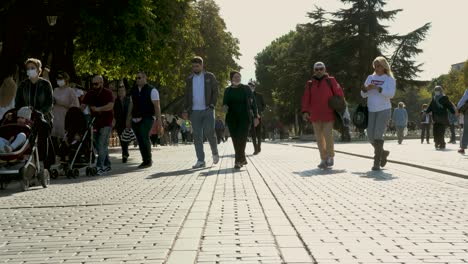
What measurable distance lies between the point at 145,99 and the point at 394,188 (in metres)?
7.34

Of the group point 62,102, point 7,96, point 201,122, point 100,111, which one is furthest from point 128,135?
point 7,96

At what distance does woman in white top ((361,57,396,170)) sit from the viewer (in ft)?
42.0

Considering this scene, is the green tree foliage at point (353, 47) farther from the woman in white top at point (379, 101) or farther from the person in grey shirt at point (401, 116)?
the woman in white top at point (379, 101)

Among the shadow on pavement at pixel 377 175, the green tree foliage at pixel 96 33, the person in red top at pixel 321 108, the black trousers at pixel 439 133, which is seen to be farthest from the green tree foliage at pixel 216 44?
the shadow on pavement at pixel 377 175

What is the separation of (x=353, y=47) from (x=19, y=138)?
47.8 metres

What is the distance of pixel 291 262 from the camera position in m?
4.66

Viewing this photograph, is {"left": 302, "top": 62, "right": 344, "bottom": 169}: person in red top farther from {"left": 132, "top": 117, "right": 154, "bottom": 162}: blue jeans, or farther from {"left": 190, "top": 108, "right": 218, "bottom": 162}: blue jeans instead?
{"left": 132, "top": 117, "right": 154, "bottom": 162}: blue jeans

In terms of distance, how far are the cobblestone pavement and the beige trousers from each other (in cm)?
250

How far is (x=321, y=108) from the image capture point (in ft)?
45.1

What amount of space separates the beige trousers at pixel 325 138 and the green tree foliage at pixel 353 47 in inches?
1612

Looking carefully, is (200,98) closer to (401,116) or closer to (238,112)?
→ (238,112)

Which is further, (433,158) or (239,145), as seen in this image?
(433,158)

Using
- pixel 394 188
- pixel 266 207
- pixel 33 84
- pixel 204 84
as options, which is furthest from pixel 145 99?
pixel 266 207

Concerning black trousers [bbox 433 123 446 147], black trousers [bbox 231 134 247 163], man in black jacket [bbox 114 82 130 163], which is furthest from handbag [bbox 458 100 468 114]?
man in black jacket [bbox 114 82 130 163]
